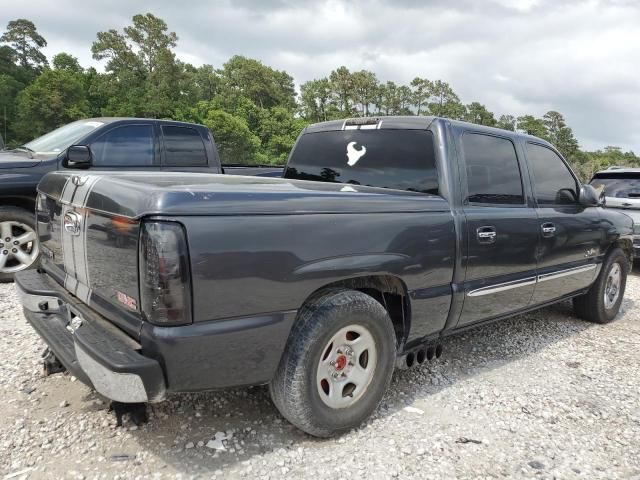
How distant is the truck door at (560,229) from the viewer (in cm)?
392

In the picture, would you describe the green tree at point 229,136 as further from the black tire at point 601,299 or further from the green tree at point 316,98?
the black tire at point 601,299

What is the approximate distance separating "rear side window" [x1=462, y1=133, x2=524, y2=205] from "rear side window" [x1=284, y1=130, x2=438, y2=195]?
320mm

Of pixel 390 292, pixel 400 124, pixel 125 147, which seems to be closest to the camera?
pixel 390 292

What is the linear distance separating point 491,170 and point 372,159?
88 centimetres

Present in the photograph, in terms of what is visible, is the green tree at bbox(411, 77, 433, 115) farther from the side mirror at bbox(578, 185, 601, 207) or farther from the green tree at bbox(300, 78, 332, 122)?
the side mirror at bbox(578, 185, 601, 207)

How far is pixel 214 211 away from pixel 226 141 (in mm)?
36087

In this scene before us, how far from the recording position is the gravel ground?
93.8 inches

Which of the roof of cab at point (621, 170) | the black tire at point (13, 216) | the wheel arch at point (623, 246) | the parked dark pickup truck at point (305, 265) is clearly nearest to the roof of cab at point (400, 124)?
the parked dark pickup truck at point (305, 265)

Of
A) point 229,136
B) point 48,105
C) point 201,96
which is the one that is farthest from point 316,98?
point 48,105

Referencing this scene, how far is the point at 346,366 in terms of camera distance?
2.64 m

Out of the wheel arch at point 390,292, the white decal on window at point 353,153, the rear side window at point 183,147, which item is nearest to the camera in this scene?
the wheel arch at point 390,292

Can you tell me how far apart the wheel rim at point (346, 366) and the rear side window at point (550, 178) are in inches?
84.9

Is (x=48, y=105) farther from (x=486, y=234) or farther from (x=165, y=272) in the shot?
(x=165, y=272)

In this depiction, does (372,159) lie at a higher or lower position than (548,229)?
higher
